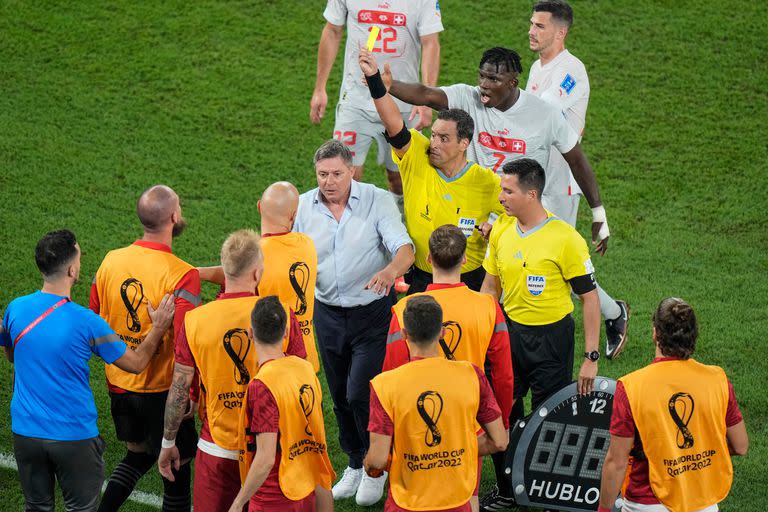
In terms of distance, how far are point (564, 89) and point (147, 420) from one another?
3.72m

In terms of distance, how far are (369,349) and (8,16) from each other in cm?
772

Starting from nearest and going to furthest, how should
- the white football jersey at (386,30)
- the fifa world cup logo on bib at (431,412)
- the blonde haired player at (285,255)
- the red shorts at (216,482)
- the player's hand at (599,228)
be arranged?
the fifa world cup logo on bib at (431,412) → the red shorts at (216,482) → the blonde haired player at (285,255) → the player's hand at (599,228) → the white football jersey at (386,30)

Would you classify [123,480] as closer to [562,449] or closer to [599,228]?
[562,449]

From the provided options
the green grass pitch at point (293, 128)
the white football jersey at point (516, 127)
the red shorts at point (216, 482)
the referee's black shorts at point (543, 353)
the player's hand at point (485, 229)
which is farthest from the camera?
the green grass pitch at point (293, 128)

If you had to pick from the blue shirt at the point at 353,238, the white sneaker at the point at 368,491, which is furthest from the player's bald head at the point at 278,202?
the white sneaker at the point at 368,491

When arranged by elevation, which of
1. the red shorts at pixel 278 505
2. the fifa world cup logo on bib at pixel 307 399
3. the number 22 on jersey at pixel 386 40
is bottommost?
the red shorts at pixel 278 505

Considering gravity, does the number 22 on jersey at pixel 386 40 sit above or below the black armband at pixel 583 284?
above

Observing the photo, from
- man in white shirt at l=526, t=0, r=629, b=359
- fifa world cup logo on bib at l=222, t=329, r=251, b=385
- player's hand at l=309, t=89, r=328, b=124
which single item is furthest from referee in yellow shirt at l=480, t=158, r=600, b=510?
player's hand at l=309, t=89, r=328, b=124

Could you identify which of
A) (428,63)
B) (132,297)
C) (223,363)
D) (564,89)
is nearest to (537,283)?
(223,363)

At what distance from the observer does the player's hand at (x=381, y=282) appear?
5215 millimetres

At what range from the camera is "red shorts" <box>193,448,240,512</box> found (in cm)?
466

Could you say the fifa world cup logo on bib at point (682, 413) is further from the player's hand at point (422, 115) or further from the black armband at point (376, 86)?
the player's hand at point (422, 115)

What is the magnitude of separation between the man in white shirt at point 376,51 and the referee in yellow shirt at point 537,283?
2.11 meters

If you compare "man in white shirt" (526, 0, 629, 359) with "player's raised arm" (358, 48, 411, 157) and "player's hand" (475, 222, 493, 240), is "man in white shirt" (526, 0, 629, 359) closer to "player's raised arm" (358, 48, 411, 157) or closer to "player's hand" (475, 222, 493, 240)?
"player's hand" (475, 222, 493, 240)
